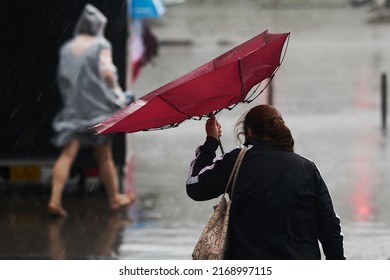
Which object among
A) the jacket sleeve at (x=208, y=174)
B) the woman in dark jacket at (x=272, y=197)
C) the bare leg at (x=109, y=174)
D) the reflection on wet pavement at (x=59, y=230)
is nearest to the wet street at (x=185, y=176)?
the reflection on wet pavement at (x=59, y=230)

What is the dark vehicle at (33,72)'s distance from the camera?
12.1 metres

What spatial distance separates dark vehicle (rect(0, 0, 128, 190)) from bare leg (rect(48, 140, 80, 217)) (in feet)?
2.98

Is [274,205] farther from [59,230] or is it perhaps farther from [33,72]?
[33,72]

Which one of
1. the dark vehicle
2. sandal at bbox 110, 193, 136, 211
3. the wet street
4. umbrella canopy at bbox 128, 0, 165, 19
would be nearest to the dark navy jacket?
the wet street

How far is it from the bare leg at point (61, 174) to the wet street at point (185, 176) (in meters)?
0.14

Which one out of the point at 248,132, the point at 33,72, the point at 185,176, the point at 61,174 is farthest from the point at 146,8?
the point at 248,132

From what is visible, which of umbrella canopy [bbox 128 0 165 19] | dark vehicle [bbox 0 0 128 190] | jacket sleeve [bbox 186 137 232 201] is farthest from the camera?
umbrella canopy [bbox 128 0 165 19]

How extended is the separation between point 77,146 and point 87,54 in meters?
0.91

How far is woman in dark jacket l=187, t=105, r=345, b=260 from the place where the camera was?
5.19 meters

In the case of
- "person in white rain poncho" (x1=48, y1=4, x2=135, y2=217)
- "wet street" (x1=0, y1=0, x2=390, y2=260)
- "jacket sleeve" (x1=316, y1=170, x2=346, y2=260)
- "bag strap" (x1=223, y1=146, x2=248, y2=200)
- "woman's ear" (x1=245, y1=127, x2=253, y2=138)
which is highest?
"woman's ear" (x1=245, y1=127, x2=253, y2=138)

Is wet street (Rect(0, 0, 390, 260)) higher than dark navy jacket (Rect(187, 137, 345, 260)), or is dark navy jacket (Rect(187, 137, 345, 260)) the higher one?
dark navy jacket (Rect(187, 137, 345, 260))

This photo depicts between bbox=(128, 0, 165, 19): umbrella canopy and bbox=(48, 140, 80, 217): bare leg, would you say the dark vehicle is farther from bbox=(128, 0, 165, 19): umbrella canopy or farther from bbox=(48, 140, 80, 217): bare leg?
bbox=(128, 0, 165, 19): umbrella canopy

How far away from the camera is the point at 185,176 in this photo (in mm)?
13859

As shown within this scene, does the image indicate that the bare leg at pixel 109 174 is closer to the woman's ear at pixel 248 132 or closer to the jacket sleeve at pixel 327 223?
the woman's ear at pixel 248 132
